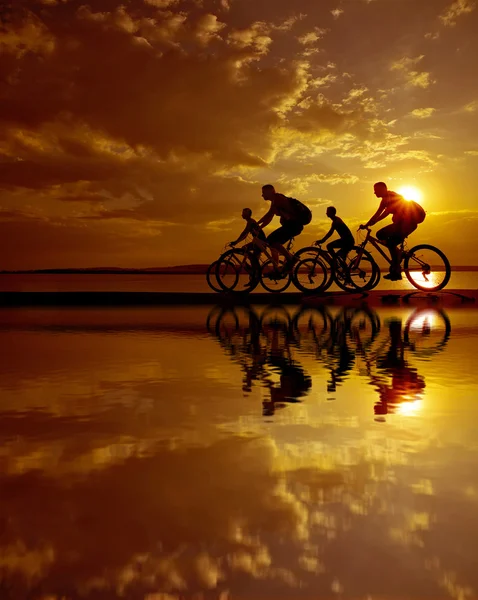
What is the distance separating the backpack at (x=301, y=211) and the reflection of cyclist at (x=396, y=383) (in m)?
8.20

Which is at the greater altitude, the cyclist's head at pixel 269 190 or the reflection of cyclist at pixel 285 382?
the cyclist's head at pixel 269 190

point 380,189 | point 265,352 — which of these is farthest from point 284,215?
point 265,352

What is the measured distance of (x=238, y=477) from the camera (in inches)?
154

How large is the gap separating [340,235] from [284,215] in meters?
1.48

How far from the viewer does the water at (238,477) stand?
275cm

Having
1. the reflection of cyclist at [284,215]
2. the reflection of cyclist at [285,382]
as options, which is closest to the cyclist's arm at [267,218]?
the reflection of cyclist at [284,215]

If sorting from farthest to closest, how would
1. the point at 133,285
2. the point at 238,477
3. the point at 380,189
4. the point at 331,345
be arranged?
the point at 133,285 → the point at 380,189 → the point at 331,345 → the point at 238,477

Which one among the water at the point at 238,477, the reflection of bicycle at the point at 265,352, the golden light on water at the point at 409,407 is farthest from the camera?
the reflection of bicycle at the point at 265,352

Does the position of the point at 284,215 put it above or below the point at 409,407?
above

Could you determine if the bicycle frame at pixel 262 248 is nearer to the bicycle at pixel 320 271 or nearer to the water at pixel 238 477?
the bicycle at pixel 320 271

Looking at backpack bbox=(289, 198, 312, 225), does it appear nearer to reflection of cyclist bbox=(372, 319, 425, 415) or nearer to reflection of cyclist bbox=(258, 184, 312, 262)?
reflection of cyclist bbox=(258, 184, 312, 262)

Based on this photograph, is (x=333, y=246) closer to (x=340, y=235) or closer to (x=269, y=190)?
(x=340, y=235)

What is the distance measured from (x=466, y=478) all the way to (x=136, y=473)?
166 cm

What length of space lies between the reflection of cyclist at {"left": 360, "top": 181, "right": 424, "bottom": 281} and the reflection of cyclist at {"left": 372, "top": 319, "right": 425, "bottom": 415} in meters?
8.10
